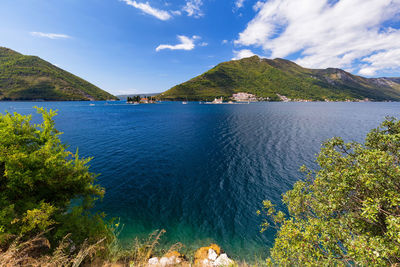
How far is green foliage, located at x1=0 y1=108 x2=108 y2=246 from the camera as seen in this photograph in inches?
359

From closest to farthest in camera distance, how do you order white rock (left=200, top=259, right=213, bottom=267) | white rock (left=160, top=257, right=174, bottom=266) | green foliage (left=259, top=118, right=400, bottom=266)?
green foliage (left=259, top=118, right=400, bottom=266)
white rock (left=160, top=257, right=174, bottom=266)
white rock (left=200, top=259, right=213, bottom=267)

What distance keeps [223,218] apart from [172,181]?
12.0m

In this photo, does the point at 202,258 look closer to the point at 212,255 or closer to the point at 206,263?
the point at 206,263

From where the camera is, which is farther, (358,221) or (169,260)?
(169,260)

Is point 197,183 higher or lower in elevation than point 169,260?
lower

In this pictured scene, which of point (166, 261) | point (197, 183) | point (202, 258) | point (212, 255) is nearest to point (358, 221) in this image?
point (212, 255)

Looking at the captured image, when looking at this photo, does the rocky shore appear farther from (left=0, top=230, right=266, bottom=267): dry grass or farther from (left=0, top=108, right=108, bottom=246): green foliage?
(left=0, top=108, right=108, bottom=246): green foliage

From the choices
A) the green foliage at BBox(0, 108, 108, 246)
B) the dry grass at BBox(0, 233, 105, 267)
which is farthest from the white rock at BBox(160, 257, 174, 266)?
the dry grass at BBox(0, 233, 105, 267)

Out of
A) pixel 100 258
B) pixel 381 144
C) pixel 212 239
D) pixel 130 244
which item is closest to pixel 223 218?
pixel 212 239

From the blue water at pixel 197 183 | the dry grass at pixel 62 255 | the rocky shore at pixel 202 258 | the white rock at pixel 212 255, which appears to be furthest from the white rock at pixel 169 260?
the white rock at pixel 212 255

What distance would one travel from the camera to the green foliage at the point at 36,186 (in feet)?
29.9

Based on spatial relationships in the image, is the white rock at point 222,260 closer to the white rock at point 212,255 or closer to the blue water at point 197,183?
the white rock at point 212,255

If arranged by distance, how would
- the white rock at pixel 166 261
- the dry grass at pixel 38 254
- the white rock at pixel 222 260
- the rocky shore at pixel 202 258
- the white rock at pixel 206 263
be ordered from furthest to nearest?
the white rock at pixel 222 260
the white rock at pixel 206 263
the rocky shore at pixel 202 258
the white rock at pixel 166 261
the dry grass at pixel 38 254

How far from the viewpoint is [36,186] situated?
1145cm
